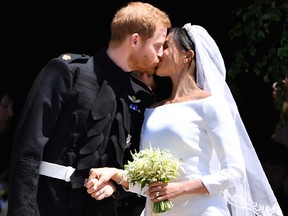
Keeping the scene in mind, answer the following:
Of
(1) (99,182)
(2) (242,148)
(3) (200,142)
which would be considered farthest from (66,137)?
(2) (242,148)

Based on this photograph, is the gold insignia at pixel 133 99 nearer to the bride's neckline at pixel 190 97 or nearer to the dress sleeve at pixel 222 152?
the bride's neckline at pixel 190 97

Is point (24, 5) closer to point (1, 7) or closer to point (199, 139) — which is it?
point (1, 7)

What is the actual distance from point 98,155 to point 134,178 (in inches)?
10.6

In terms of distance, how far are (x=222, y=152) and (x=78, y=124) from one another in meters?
0.78

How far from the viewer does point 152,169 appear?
15.2 ft

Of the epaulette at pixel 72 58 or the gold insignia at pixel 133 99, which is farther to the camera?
the gold insignia at pixel 133 99

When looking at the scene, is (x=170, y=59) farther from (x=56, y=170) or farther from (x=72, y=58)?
(x=56, y=170)

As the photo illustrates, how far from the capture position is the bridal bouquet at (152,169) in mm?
4641

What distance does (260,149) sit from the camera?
278 inches

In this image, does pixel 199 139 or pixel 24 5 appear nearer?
pixel 199 139

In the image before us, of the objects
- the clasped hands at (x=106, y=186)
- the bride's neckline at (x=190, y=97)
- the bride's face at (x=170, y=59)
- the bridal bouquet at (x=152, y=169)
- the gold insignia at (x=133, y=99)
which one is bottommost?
the clasped hands at (x=106, y=186)

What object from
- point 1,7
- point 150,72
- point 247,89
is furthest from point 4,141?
point 150,72

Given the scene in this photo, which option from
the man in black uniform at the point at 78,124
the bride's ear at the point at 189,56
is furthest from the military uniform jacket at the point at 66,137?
the bride's ear at the point at 189,56

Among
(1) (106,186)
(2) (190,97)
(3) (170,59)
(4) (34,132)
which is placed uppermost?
(3) (170,59)
